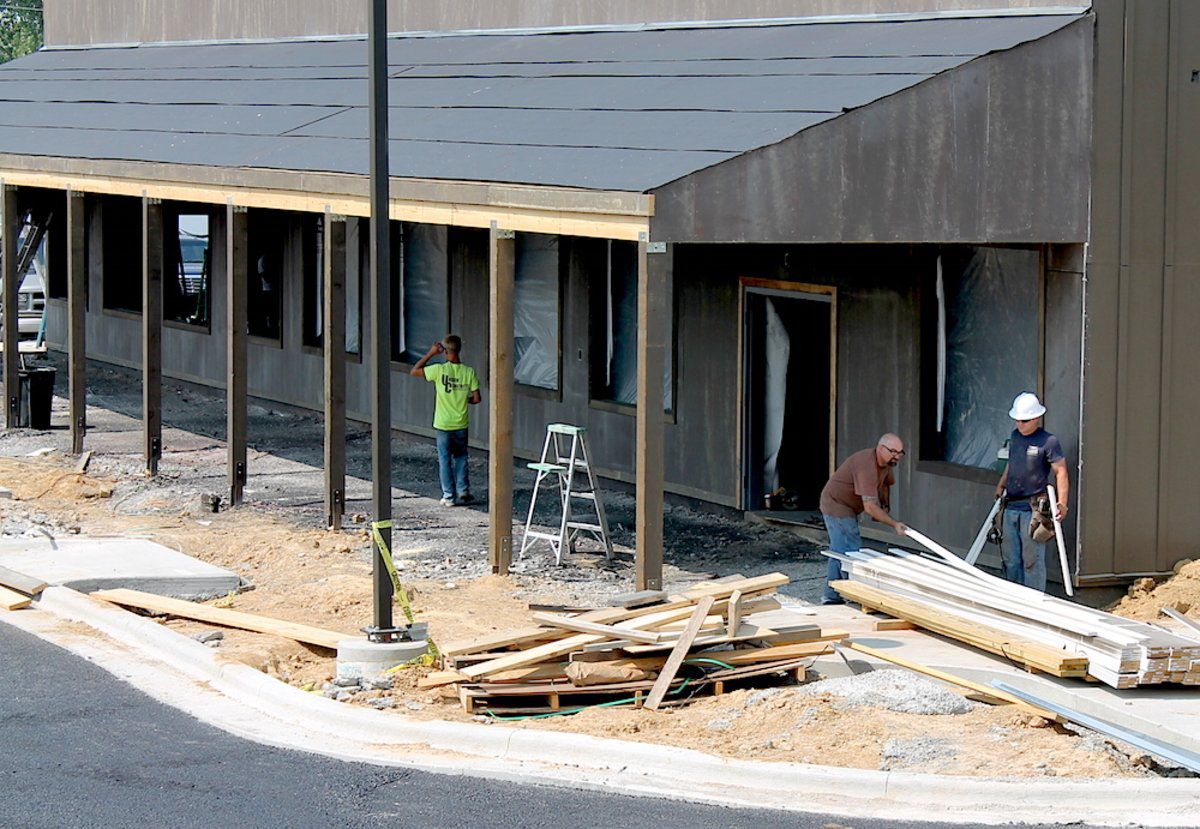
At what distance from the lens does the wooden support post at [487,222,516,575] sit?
15031mm

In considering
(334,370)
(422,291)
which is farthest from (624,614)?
(422,291)

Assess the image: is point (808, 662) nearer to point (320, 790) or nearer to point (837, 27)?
point (320, 790)

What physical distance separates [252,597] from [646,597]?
3.80 meters

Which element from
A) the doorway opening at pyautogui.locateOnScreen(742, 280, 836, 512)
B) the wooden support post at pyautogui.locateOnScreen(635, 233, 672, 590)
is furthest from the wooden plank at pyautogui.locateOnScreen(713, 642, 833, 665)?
the doorway opening at pyautogui.locateOnScreen(742, 280, 836, 512)

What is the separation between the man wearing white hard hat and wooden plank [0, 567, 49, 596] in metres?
7.27

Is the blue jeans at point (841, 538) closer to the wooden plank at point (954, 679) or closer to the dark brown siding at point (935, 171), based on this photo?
the wooden plank at point (954, 679)

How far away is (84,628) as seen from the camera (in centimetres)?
1353

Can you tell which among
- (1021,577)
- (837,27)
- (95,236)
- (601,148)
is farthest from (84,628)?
(95,236)

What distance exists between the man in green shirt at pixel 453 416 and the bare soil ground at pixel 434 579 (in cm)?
32

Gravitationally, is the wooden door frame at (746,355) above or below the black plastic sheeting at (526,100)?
below

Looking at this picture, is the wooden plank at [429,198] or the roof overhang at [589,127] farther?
the wooden plank at [429,198]

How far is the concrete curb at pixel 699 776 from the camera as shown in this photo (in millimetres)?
9164

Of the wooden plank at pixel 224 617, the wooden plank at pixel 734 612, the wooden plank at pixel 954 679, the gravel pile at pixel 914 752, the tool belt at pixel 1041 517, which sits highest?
the tool belt at pixel 1041 517

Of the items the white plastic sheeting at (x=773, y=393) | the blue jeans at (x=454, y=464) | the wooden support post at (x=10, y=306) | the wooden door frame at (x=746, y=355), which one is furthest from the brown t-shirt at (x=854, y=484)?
the wooden support post at (x=10, y=306)
